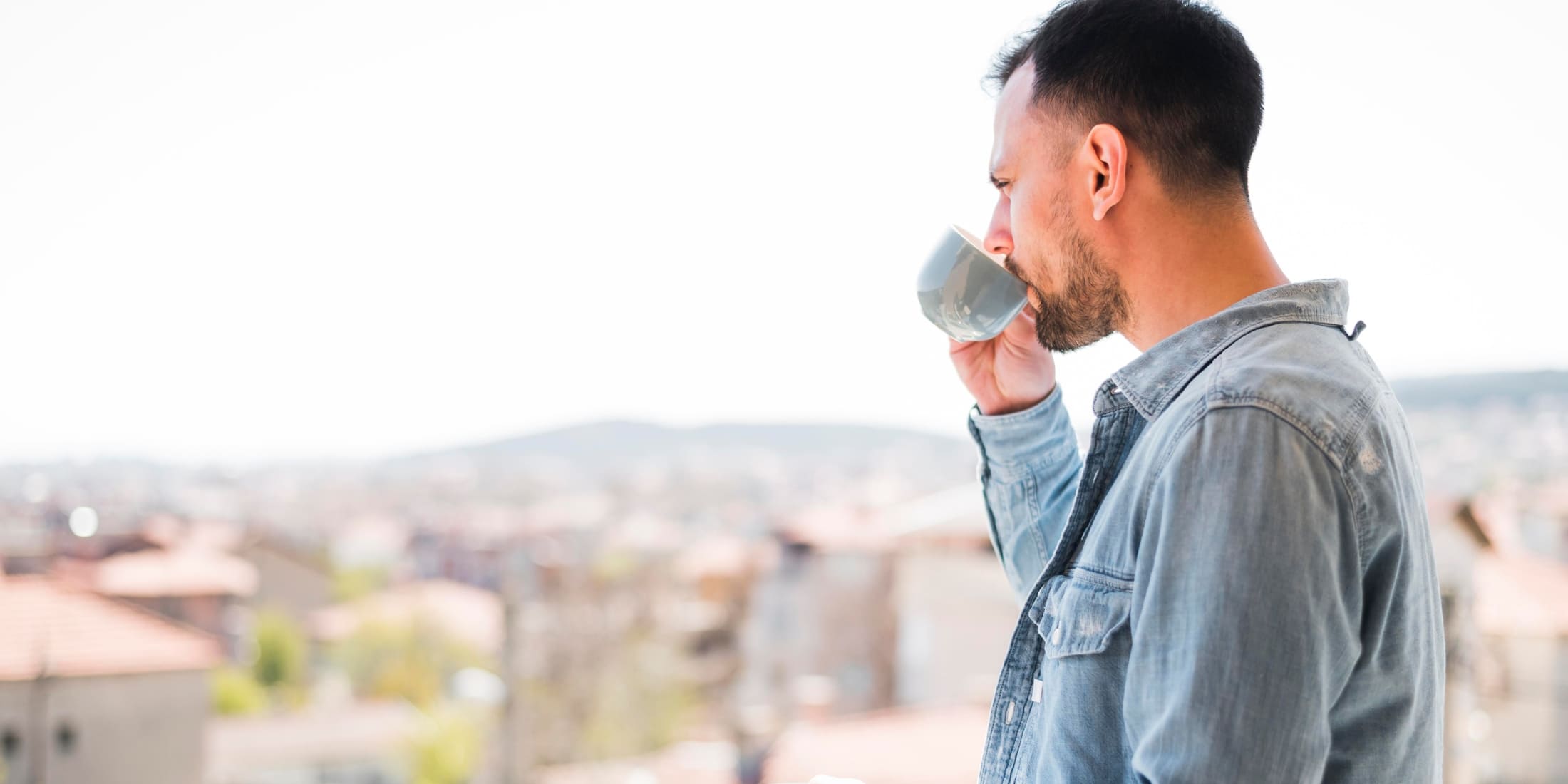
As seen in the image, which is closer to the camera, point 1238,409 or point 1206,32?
point 1238,409

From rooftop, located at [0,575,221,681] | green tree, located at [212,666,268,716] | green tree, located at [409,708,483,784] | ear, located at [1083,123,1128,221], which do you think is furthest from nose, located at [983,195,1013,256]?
green tree, located at [212,666,268,716]

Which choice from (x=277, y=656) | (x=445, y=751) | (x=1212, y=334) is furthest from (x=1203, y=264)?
(x=277, y=656)

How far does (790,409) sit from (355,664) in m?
9.02

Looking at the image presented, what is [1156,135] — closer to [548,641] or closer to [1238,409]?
[1238,409]

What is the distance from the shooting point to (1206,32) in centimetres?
65

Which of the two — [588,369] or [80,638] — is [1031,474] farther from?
[588,369]

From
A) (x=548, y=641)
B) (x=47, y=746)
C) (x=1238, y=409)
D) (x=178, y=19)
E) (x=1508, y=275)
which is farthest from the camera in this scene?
Answer: (x=548, y=641)

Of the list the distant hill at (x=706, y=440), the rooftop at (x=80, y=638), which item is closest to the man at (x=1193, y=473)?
the rooftop at (x=80, y=638)

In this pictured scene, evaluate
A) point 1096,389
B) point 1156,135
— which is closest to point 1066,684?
point 1096,389

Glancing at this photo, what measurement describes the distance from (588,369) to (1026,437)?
2185cm

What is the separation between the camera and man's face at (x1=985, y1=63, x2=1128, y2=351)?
667 mm

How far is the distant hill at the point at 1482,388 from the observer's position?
4.46 metres

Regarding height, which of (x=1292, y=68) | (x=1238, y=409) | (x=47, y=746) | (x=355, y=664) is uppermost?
(x=1292, y=68)

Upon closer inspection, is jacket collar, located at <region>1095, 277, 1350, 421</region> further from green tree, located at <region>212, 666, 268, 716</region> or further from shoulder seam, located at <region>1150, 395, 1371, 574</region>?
green tree, located at <region>212, 666, 268, 716</region>
